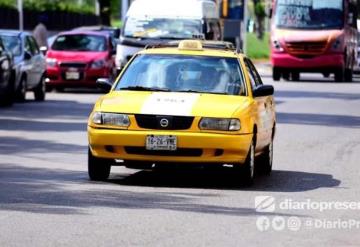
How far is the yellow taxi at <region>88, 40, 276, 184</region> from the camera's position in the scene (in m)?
14.2

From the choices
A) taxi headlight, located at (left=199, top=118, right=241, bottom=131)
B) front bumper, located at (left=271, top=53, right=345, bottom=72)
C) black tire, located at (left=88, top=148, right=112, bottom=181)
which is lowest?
front bumper, located at (left=271, top=53, right=345, bottom=72)

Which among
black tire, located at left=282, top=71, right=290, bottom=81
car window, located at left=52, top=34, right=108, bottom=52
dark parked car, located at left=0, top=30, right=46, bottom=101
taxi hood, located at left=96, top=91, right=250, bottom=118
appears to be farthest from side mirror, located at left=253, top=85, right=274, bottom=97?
black tire, located at left=282, top=71, right=290, bottom=81

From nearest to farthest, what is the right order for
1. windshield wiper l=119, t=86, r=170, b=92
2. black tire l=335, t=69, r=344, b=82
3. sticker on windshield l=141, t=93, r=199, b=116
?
sticker on windshield l=141, t=93, r=199, b=116
windshield wiper l=119, t=86, r=170, b=92
black tire l=335, t=69, r=344, b=82

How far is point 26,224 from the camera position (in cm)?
1114

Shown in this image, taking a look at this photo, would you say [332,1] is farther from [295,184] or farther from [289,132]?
[295,184]

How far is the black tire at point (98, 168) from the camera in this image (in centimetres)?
1449

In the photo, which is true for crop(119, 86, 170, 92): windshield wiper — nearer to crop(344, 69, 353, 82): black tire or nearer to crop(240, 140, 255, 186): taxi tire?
crop(240, 140, 255, 186): taxi tire

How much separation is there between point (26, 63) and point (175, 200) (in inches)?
695

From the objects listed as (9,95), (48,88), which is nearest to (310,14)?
(48,88)

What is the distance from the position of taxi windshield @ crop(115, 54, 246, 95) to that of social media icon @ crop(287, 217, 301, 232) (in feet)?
11.6

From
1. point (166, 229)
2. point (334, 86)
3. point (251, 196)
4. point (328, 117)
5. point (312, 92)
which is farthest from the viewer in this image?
point (334, 86)

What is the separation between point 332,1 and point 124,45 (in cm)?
1169

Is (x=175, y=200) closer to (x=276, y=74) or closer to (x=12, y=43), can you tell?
(x=12, y=43)

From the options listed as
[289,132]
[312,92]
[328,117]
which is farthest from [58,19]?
[289,132]
